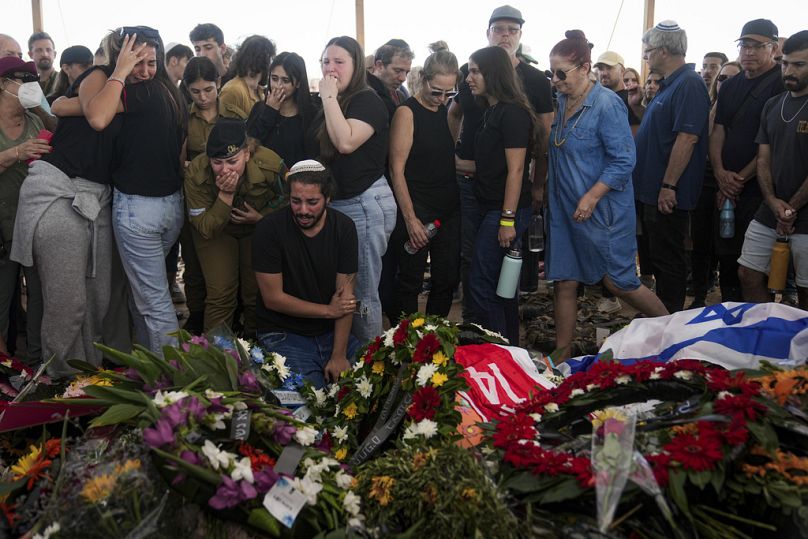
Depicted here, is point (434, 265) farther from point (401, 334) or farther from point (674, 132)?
point (401, 334)

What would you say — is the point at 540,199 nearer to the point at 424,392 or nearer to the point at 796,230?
the point at 796,230

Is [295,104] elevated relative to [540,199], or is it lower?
elevated

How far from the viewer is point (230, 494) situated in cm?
161

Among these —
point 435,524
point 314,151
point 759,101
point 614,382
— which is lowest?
point 435,524

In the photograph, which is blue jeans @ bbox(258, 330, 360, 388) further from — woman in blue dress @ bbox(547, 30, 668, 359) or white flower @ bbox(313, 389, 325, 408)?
woman in blue dress @ bbox(547, 30, 668, 359)

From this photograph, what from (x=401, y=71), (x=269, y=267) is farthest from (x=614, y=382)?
(x=401, y=71)

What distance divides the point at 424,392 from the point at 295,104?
2732 mm

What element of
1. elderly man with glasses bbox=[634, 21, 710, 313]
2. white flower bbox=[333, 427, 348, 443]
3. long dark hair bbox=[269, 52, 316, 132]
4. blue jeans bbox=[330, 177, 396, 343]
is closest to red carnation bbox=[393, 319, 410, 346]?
white flower bbox=[333, 427, 348, 443]

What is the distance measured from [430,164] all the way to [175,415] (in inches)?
127

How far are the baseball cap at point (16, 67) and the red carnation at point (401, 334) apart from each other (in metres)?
2.88

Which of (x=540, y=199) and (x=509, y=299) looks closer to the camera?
(x=509, y=299)

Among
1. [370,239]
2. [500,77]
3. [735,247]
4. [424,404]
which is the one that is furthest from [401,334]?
[735,247]

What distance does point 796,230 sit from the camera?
4.43 m

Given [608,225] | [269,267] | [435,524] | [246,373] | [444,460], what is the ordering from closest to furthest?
[435,524] < [444,460] < [246,373] < [269,267] < [608,225]
